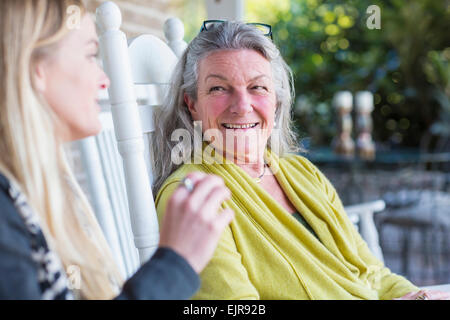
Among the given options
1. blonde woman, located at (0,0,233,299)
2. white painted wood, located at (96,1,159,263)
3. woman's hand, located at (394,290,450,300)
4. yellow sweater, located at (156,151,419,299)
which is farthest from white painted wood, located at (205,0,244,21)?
blonde woman, located at (0,0,233,299)

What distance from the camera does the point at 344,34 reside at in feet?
21.6

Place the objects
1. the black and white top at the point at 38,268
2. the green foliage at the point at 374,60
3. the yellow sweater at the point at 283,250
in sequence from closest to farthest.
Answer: the black and white top at the point at 38,268
the yellow sweater at the point at 283,250
the green foliage at the point at 374,60

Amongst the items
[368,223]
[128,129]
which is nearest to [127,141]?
[128,129]

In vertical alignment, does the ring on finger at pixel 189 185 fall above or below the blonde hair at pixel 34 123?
below

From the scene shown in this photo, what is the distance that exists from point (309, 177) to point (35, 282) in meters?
0.86

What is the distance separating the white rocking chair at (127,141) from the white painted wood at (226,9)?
2.42 ft

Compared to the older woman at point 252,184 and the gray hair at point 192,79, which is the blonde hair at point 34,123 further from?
the gray hair at point 192,79

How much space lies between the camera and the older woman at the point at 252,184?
1019 millimetres

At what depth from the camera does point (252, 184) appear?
1.11m

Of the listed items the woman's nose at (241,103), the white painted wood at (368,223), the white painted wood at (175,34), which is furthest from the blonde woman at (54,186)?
the white painted wood at (368,223)

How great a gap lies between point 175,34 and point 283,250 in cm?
65

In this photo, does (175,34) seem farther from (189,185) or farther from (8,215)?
(8,215)

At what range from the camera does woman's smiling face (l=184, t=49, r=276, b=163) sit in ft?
3.53
